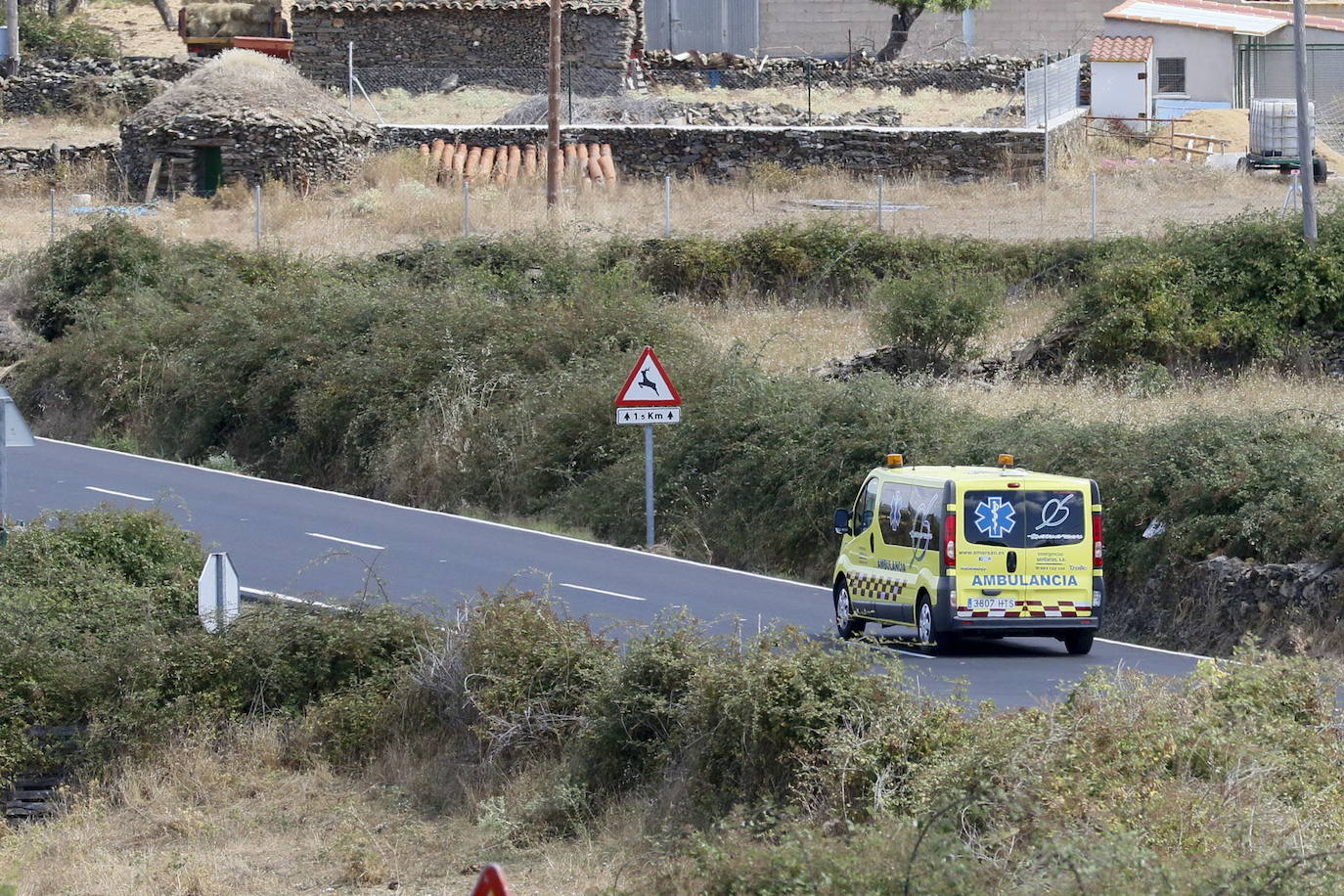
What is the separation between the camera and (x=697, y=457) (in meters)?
26.4

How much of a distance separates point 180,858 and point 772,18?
6239 cm

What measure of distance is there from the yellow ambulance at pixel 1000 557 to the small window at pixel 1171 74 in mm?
44109

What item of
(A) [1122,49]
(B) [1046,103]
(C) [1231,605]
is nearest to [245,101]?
(B) [1046,103]

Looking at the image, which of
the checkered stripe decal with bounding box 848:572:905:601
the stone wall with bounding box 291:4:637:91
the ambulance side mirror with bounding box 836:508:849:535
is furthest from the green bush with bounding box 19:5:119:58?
the checkered stripe decal with bounding box 848:572:905:601

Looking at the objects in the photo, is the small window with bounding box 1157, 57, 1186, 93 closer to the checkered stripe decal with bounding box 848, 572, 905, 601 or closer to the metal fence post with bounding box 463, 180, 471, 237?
the metal fence post with bounding box 463, 180, 471, 237

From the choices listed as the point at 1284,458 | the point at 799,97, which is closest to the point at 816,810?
the point at 1284,458

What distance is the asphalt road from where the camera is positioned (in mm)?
16797

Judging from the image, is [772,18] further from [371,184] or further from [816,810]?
→ [816,810]

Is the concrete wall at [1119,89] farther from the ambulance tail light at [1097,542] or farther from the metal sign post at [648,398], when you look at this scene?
the ambulance tail light at [1097,542]

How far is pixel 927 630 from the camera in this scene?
16.5 m

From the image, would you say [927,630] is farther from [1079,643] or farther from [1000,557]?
[1079,643]

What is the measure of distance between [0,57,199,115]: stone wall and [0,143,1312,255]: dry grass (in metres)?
12.1

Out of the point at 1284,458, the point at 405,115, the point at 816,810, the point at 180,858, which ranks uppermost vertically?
the point at 405,115

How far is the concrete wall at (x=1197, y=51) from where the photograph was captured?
57.0 meters
